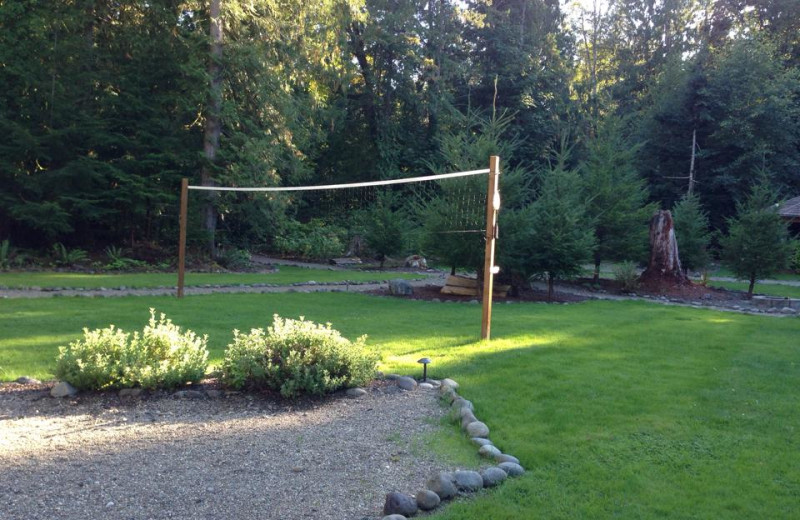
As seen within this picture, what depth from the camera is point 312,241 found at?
2614 centimetres

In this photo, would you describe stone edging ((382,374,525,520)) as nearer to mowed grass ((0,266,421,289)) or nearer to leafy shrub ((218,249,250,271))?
mowed grass ((0,266,421,289))

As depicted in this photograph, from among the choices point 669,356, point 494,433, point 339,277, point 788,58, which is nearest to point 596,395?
point 494,433

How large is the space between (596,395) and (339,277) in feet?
43.3

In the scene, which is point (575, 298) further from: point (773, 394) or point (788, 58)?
point (788, 58)

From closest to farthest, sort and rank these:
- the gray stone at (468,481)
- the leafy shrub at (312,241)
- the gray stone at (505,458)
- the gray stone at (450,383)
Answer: the gray stone at (468,481) → the gray stone at (505,458) → the gray stone at (450,383) → the leafy shrub at (312,241)

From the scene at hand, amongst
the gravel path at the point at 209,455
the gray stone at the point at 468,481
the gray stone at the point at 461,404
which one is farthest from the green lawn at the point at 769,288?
the gray stone at the point at 468,481

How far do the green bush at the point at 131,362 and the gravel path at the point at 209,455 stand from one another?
7.2 inches

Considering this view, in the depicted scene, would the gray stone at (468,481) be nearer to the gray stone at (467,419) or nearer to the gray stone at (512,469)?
the gray stone at (512,469)

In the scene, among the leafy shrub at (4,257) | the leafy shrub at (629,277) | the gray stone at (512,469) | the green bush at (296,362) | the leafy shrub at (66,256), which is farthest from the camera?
the leafy shrub at (66,256)

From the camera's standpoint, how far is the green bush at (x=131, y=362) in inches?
231

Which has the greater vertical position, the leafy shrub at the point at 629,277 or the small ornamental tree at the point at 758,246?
the small ornamental tree at the point at 758,246

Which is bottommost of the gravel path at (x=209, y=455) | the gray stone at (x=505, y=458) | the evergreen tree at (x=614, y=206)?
the gravel path at (x=209, y=455)

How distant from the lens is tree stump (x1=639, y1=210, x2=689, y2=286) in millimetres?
18141

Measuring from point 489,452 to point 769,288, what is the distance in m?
19.3
